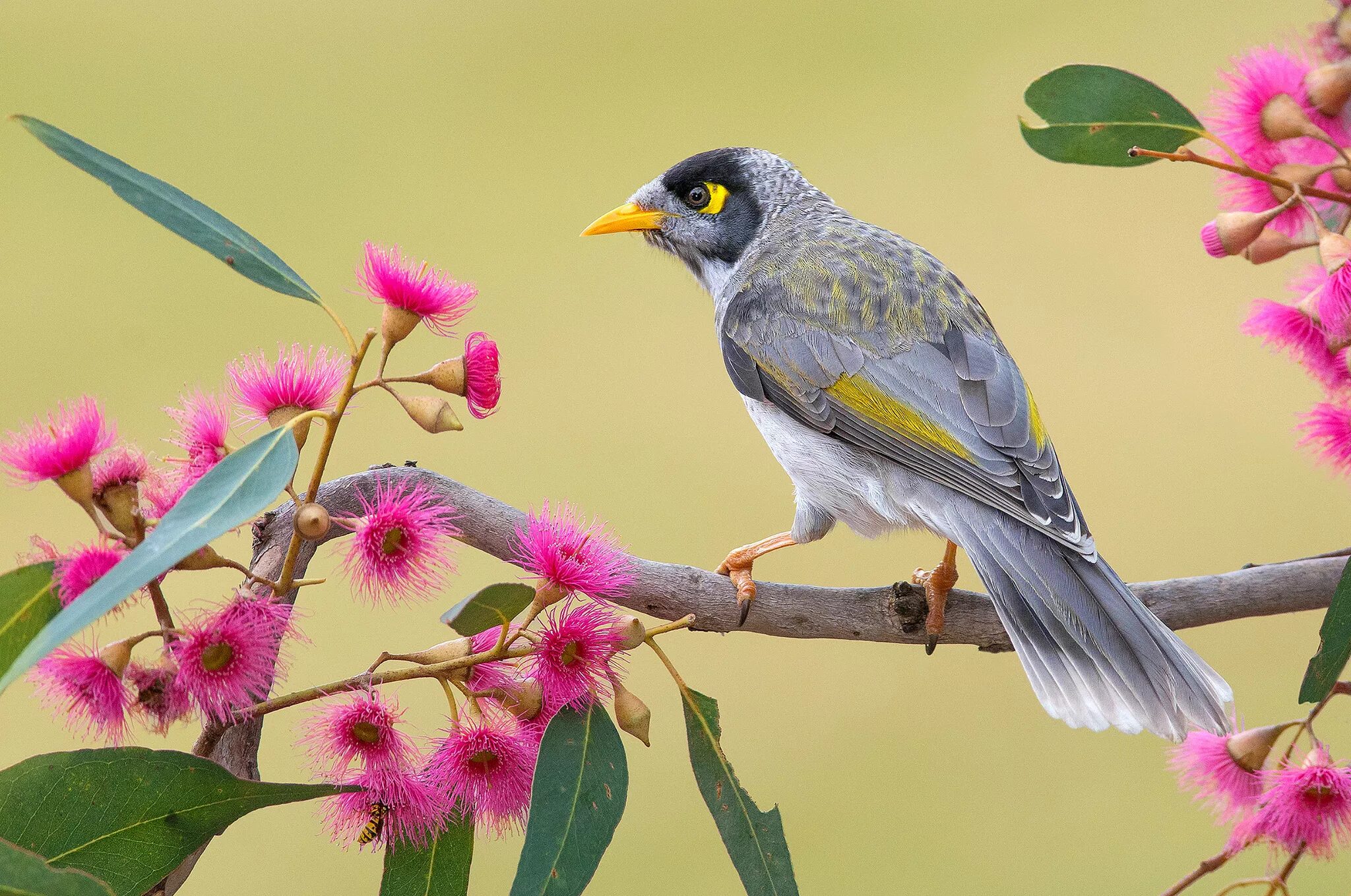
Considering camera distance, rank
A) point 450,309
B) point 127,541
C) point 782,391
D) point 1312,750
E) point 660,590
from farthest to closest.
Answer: point 782,391
point 660,590
point 1312,750
point 450,309
point 127,541

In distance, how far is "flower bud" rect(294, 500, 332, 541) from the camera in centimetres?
69

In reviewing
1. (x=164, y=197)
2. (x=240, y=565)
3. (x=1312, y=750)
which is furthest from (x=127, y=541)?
(x=1312, y=750)

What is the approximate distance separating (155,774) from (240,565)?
0.55 feet

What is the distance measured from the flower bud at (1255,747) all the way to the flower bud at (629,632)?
57 cm

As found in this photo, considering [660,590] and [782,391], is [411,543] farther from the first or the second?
[782,391]

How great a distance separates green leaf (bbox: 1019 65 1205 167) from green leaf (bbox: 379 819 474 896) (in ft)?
2.76

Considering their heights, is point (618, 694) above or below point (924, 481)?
below

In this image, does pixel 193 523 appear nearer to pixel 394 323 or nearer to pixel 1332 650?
pixel 394 323

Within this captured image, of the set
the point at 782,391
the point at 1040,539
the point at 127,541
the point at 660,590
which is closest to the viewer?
the point at 127,541

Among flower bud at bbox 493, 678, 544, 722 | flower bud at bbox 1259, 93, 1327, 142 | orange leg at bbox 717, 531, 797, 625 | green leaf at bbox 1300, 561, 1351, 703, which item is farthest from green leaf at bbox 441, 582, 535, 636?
flower bud at bbox 1259, 93, 1327, 142

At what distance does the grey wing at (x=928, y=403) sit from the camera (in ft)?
4.48

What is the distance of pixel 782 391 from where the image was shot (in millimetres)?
1593

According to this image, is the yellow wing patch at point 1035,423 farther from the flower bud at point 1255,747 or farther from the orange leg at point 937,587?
the flower bud at point 1255,747

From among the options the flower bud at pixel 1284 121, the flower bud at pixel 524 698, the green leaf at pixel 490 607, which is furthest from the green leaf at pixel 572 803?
the flower bud at pixel 1284 121
